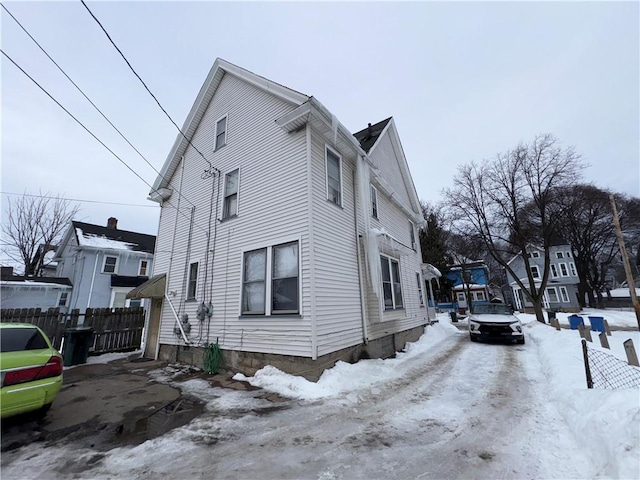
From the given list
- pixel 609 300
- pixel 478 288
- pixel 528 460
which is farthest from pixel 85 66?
pixel 609 300

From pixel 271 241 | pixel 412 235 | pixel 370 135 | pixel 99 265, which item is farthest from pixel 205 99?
pixel 99 265

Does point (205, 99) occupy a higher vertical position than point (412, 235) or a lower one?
higher

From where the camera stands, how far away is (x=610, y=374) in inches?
208

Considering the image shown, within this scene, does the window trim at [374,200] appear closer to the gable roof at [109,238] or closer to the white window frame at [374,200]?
the white window frame at [374,200]

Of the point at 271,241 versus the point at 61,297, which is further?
the point at 61,297

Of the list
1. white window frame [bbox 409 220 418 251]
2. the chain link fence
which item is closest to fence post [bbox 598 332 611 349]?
the chain link fence

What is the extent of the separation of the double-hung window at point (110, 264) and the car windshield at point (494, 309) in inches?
974

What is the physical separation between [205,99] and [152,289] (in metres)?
7.53

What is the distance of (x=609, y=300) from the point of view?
31.9 meters

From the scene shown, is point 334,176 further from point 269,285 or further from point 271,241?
point 269,285

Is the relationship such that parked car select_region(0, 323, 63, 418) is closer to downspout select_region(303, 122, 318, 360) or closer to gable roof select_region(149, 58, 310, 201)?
downspout select_region(303, 122, 318, 360)

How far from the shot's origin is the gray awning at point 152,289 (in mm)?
9062

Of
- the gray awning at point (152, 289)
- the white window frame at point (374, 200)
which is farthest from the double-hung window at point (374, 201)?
the gray awning at point (152, 289)

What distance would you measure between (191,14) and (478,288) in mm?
41070
